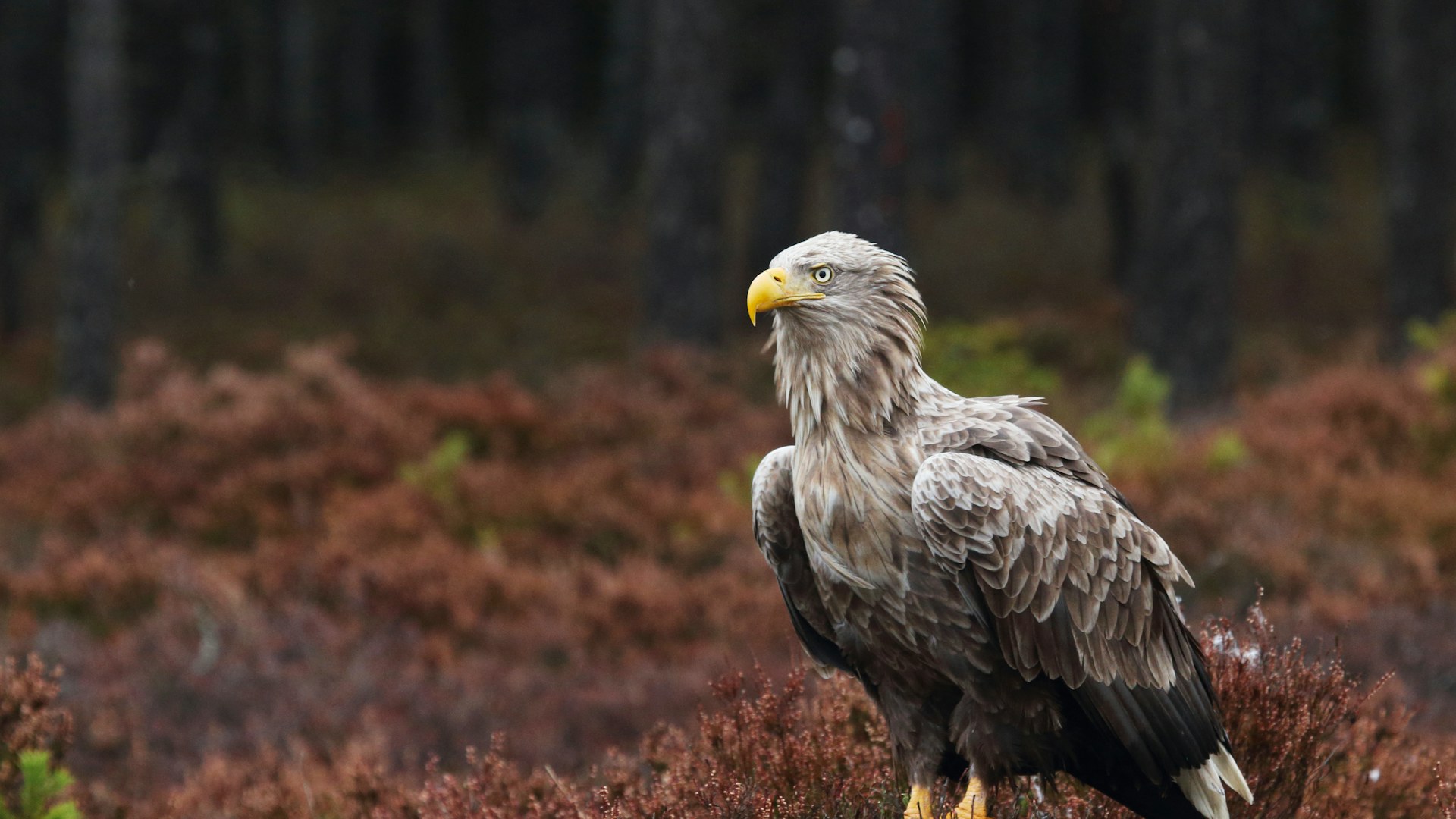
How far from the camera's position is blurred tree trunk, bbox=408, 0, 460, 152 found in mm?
30125

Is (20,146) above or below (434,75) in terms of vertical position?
below

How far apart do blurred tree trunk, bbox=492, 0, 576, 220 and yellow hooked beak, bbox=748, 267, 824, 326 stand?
21.1 metres

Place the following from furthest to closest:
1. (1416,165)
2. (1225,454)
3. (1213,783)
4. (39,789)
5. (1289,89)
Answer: (1289,89) → (1416,165) → (1225,454) → (1213,783) → (39,789)

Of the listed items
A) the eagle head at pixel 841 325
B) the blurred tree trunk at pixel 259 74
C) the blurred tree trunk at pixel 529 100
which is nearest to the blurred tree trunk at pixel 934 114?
the blurred tree trunk at pixel 529 100

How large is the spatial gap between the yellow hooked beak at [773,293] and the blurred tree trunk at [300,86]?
83.1 ft

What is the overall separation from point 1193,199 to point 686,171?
Answer: 459cm

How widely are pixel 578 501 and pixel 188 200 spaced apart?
14.2 meters

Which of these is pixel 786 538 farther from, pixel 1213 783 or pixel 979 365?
pixel 979 365

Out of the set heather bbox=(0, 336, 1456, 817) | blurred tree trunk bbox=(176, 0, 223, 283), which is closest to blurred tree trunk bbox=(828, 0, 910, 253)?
heather bbox=(0, 336, 1456, 817)

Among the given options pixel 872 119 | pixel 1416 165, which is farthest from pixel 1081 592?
pixel 1416 165

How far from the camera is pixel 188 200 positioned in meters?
20.3

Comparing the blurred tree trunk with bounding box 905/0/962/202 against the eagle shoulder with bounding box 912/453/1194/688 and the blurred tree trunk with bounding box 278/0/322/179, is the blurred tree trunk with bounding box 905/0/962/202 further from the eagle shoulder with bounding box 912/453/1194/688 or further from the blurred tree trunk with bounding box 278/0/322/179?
the eagle shoulder with bounding box 912/453/1194/688

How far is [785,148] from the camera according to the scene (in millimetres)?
18703

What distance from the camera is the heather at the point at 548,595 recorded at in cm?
388
